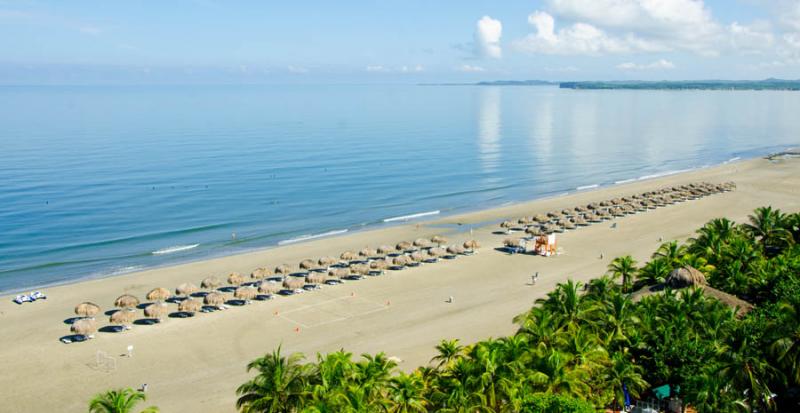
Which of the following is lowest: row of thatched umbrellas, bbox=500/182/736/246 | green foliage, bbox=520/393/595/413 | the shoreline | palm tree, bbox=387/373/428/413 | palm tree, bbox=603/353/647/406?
the shoreline

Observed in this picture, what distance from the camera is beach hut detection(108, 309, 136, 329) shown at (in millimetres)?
38000

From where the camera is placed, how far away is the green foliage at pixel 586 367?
2223cm

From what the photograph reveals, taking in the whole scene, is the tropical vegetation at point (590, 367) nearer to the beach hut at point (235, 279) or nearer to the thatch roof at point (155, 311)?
the thatch roof at point (155, 311)

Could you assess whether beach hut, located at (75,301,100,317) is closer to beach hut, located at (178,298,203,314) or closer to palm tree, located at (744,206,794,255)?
beach hut, located at (178,298,203,314)

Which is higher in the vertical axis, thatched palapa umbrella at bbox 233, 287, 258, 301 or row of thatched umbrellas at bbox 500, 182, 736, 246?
thatched palapa umbrella at bbox 233, 287, 258, 301

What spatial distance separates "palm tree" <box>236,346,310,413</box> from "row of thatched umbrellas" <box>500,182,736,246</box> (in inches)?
1390

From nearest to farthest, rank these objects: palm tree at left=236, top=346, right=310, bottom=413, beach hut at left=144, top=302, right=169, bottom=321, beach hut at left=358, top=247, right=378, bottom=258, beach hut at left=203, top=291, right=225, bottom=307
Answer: palm tree at left=236, top=346, right=310, bottom=413 → beach hut at left=144, top=302, right=169, bottom=321 → beach hut at left=203, top=291, right=225, bottom=307 → beach hut at left=358, top=247, right=378, bottom=258

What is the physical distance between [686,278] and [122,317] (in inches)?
1229

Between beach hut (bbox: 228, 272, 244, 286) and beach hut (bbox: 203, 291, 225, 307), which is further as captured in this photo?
beach hut (bbox: 228, 272, 244, 286)

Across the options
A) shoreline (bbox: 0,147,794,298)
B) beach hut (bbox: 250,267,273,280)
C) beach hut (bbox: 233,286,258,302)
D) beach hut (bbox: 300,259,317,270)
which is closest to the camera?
beach hut (bbox: 233,286,258,302)

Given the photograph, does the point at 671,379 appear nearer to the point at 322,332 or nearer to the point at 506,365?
the point at 506,365

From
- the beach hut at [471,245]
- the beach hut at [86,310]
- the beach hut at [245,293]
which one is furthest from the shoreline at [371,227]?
the beach hut at [471,245]

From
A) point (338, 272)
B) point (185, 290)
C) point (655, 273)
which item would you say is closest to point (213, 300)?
point (185, 290)

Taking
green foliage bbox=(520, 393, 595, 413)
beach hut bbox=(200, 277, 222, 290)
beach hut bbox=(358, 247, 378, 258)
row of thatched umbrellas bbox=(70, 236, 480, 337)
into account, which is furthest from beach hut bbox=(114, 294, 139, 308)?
green foliage bbox=(520, 393, 595, 413)
